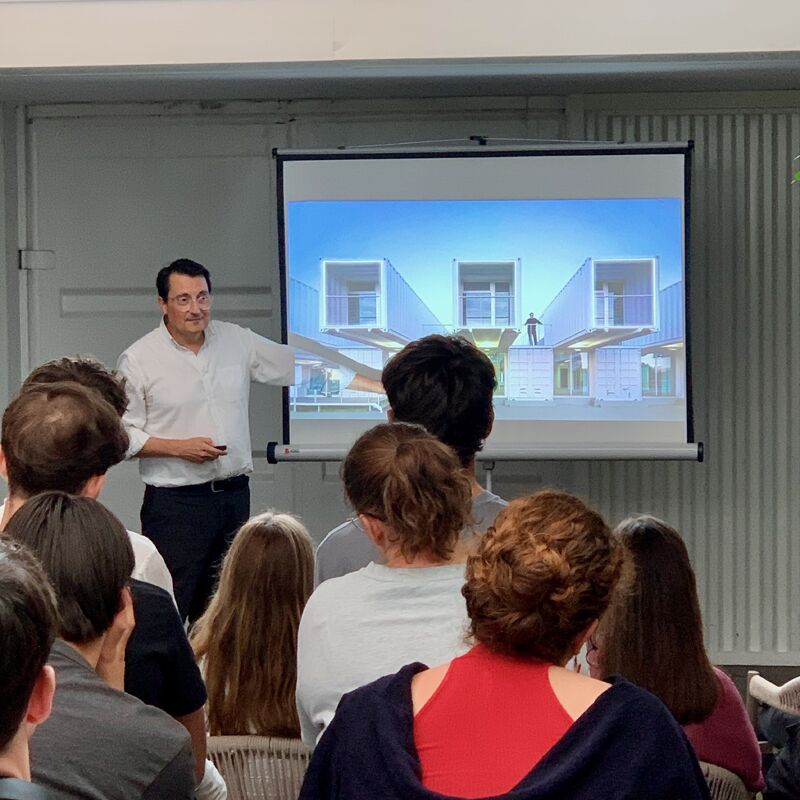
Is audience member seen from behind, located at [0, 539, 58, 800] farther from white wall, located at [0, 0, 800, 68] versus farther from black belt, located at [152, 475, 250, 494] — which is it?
white wall, located at [0, 0, 800, 68]

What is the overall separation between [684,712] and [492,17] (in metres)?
2.81

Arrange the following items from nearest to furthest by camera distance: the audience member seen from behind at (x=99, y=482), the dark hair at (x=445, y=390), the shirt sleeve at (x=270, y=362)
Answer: the audience member seen from behind at (x=99, y=482) → the dark hair at (x=445, y=390) → the shirt sleeve at (x=270, y=362)

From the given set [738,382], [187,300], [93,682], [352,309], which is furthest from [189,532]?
[93,682]

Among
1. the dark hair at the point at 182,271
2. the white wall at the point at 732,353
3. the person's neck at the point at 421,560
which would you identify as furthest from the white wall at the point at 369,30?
the person's neck at the point at 421,560

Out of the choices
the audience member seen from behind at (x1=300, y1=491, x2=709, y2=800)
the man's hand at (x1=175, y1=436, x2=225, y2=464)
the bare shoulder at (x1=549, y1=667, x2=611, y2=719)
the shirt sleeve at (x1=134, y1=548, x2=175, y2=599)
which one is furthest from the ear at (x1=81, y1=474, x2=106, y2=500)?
the man's hand at (x1=175, y1=436, x2=225, y2=464)

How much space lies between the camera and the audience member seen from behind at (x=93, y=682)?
1126 millimetres

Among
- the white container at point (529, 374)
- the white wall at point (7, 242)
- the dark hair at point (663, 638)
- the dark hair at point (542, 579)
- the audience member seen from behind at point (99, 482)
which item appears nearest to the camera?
the dark hair at point (542, 579)

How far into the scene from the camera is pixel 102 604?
128cm

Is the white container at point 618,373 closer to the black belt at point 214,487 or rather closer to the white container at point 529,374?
the white container at point 529,374

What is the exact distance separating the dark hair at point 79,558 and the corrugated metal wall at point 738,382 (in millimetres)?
3435

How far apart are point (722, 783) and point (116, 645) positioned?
1080mm

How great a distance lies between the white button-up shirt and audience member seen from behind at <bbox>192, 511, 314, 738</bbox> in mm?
1863

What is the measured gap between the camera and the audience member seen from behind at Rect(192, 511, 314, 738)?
6.33 ft

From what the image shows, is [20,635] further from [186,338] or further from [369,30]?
[369,30]
